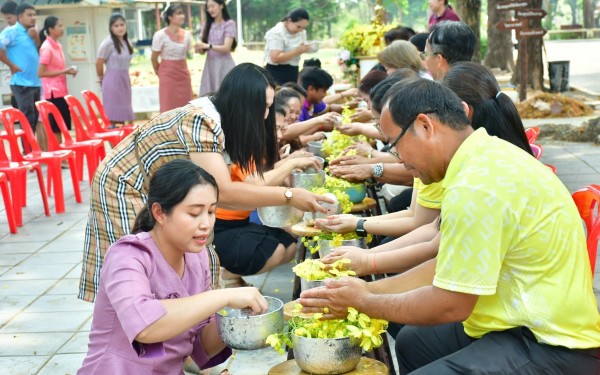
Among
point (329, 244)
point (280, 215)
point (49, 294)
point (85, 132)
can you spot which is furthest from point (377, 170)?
point (85, 132)

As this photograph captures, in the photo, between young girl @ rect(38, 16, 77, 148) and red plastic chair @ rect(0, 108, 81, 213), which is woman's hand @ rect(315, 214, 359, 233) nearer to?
red plastic chair @ rect(0, 108, 81, 213)

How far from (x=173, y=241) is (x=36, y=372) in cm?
204

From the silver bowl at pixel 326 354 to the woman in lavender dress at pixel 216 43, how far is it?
27.3 ft

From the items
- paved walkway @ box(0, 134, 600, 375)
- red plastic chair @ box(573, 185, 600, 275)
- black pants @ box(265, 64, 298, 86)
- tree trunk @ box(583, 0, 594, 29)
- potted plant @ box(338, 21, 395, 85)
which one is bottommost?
paved walkway @ box(0, 134, 600, 375)

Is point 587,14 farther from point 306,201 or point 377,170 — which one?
point 306,201

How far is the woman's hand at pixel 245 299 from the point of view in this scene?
8.97ft

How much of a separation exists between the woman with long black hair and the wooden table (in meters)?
1.20

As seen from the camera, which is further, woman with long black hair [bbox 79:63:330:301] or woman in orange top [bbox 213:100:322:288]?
woman in orange top [bbox 213:100:322:288]

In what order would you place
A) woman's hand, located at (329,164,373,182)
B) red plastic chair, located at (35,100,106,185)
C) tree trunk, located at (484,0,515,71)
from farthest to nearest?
tree trunk, located at (484,0,515,71) → red plastic chair, located at (35,100,106,185) → woman's hand, located at (329,164,373,182)

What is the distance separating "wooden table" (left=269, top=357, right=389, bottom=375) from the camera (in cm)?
271

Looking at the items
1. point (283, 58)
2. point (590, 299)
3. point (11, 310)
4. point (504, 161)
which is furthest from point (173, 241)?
point (283, 58)

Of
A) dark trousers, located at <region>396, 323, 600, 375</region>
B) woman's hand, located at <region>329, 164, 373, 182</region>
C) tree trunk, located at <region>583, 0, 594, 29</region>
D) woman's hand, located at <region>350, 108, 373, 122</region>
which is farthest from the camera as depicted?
tree trunk, located at <region>583, 0, 594, 29</region>

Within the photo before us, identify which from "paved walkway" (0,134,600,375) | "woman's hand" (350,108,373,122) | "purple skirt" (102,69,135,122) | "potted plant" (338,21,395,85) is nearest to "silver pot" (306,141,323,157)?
"woman's hand" (350,108,373,122)

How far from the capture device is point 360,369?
274 centimetres
